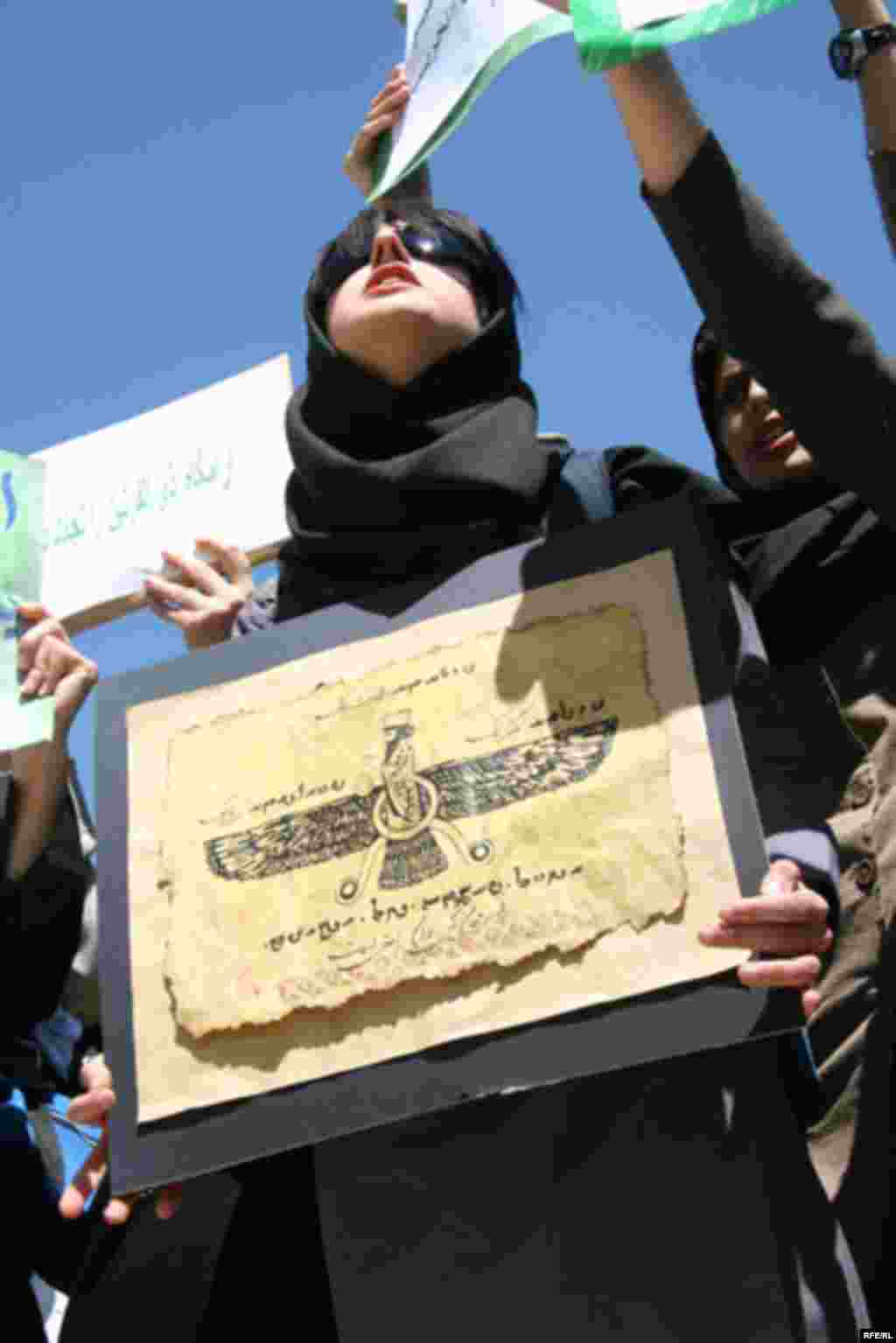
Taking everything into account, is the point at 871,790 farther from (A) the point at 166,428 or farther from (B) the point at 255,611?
(A) the point at 166,428

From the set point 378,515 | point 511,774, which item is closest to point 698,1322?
point 511,774

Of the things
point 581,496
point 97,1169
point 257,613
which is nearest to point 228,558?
point 257,613

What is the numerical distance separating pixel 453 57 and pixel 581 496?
44cm

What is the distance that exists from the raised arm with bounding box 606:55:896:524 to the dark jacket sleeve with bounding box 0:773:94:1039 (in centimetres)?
91

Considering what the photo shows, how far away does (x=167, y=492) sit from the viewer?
9.31 ft

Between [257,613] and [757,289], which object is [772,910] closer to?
[757,289]

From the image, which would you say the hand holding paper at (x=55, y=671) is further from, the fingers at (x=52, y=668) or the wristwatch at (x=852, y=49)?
the wristwatch at (x=852, y=49)

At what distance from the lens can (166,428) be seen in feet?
9.52

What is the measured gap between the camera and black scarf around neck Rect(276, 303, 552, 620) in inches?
66.4

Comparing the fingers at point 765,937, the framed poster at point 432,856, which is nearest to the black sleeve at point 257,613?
the framed poster at point 432,856

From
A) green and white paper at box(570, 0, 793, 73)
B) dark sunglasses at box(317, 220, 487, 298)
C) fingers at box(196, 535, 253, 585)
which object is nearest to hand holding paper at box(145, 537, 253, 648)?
fingers at box(196, 535, 253, 585)

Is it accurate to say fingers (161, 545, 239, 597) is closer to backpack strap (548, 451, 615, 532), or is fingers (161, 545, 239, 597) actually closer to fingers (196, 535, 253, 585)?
fingers (196, 535, 253, 585)

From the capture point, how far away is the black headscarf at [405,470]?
1688mm

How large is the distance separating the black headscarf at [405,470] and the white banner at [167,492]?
845 millimetres
